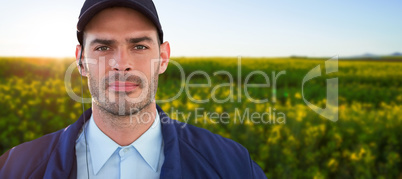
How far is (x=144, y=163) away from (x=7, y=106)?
3.41m

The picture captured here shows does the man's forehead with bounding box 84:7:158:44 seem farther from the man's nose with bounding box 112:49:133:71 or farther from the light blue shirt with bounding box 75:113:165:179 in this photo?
the light blue shirt with bounding box 75:113:165:179

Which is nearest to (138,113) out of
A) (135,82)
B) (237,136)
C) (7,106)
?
(135,82)

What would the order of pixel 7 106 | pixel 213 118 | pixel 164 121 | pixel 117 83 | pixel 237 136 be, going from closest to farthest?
pixel 117 83
pixel 164 121
pixel 237 136
pixel 213 118
pixel 7 106

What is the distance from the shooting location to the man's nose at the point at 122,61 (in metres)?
1.85

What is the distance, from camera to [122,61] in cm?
185

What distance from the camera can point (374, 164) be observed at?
3727mm

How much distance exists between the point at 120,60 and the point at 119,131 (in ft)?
A: 1.32

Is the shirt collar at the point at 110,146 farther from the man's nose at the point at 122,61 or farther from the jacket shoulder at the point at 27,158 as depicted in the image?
the man's nose at the point at 122,61

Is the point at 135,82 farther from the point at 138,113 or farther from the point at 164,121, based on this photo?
the point at 164,121

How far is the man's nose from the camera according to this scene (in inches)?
72.7

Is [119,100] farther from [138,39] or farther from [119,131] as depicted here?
[138,39]

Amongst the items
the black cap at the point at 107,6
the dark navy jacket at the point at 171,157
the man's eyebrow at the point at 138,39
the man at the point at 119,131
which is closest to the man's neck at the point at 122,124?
the man at the point at 119,131

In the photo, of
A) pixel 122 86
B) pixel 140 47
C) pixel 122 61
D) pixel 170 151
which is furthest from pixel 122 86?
pixel 170 151

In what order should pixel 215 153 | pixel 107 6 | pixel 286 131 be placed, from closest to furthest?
pixel 107 6 < pixel 215 153 < pixel 286 131
